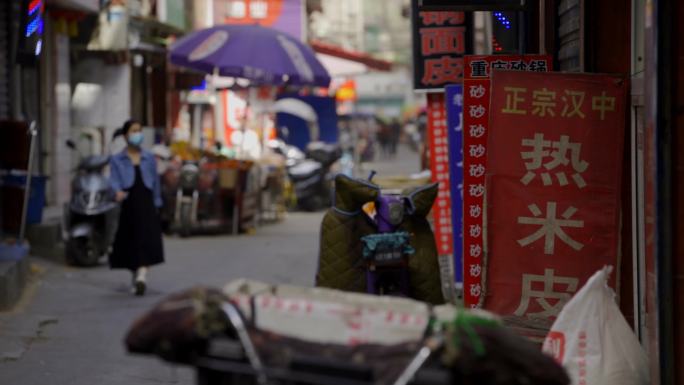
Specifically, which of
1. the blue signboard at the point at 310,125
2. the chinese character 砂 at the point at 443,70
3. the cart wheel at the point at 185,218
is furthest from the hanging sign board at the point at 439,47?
the blue signboard at the point at 310,125

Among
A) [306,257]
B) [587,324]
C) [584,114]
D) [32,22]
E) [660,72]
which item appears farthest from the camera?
[306,257]

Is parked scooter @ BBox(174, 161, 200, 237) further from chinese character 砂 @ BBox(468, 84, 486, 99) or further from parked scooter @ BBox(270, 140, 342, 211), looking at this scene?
chinese character 砂 @ BBox(468, 84, 486, 99)

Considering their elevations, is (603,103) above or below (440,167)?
above

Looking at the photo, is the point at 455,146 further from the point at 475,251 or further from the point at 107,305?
the point at 107,305

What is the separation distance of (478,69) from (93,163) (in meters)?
8.29

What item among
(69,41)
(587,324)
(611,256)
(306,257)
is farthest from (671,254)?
(69,41)

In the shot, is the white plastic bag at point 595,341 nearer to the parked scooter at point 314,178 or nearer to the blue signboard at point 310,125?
the parked scooter at point 314,178

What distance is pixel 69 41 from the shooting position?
74.2 ft

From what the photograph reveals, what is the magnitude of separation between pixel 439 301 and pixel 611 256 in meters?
1.84

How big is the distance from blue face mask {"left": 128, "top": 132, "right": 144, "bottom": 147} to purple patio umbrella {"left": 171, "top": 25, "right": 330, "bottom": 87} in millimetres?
7040

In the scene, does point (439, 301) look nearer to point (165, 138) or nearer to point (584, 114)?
point (584, 114)

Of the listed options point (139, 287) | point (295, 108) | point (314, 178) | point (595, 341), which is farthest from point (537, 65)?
point (295, 108)

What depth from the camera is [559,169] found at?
22.4ft

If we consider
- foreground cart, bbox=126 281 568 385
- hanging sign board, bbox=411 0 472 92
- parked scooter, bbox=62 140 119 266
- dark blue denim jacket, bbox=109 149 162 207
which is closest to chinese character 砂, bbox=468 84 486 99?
hanging sign board, bbox=411 0 472 92
